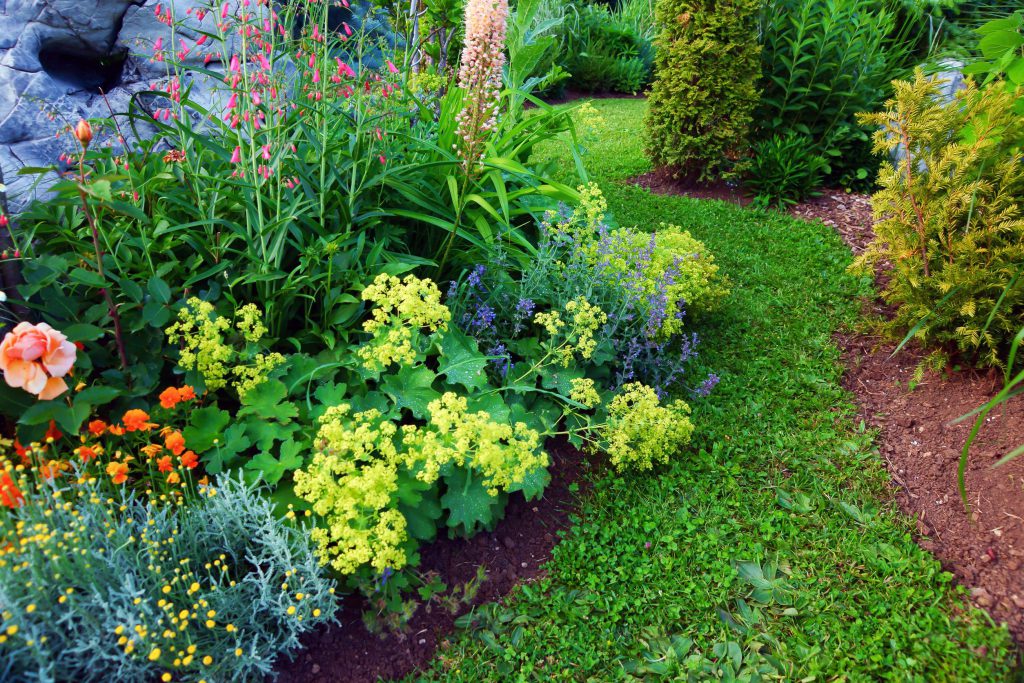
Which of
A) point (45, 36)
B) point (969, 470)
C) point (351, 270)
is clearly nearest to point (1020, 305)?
point (969, 470)

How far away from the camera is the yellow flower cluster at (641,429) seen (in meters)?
2.56

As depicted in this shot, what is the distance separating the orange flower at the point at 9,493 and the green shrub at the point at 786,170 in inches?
199

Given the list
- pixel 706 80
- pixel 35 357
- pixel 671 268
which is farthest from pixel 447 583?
pixel 706 80

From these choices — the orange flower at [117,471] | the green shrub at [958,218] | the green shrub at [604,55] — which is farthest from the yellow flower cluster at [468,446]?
the green shrub at [604,55]

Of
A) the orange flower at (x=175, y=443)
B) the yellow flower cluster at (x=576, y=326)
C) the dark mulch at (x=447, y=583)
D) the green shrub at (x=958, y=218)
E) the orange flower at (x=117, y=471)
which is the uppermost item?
the green shrub at (x=958, y=218)

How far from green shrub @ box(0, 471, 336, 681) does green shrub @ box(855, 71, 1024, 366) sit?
296 cm

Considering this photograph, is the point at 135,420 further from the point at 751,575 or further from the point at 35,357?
the point at 751,575

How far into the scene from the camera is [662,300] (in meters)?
3.05

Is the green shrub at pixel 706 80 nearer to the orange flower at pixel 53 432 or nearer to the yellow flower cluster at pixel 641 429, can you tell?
the yellow flower cluster at pixel 641 429

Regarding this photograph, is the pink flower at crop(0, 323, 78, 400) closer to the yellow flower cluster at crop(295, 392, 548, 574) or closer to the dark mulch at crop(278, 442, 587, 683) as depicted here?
the yellow flower cluster at crop(295, 392, 548, 574)

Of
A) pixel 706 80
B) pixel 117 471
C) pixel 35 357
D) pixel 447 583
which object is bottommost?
pixel 447 583

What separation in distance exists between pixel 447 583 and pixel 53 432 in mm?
1390

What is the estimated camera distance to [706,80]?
509 centimetres

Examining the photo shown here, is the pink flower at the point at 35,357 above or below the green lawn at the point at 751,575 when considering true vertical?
above
